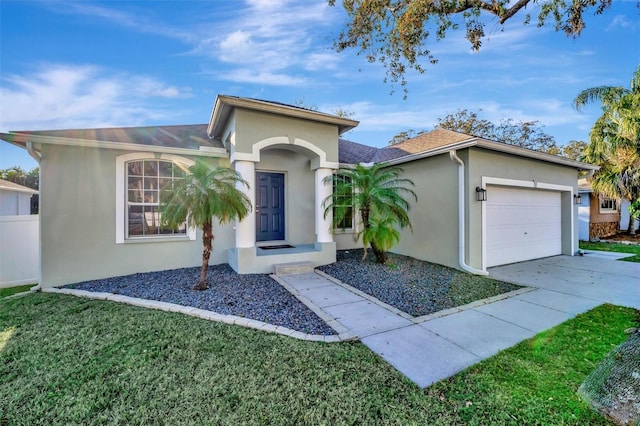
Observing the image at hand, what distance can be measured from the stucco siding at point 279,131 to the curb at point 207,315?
3.81 meters

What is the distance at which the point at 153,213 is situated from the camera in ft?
24.4

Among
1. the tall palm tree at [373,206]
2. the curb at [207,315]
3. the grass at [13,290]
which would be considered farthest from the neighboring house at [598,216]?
the grass at [13,290]

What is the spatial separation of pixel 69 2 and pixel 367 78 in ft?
25.3

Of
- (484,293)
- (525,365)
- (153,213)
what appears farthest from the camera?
(153,213)

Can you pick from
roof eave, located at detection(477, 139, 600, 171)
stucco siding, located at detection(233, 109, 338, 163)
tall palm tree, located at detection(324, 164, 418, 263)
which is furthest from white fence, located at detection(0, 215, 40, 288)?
roof eave, located at detection(477, 139, 600, 171)

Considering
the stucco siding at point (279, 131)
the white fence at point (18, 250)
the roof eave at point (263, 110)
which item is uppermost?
the roof eave at point (263, 110)

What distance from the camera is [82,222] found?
6574 millimetres

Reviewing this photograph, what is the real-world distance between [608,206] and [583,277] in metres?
15.1

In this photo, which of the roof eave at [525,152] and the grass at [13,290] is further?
the roof eave at [525,152]

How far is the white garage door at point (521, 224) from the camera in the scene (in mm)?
8195

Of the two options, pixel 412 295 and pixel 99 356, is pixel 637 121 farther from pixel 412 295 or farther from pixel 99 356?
pixel 99 356

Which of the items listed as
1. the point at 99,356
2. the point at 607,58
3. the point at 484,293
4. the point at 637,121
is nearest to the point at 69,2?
the point at 99,356

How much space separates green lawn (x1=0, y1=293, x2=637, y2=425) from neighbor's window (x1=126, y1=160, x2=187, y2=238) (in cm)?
343

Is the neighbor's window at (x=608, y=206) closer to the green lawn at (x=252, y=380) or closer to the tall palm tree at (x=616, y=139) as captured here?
the tall palm tree at (x=616, y=139)
